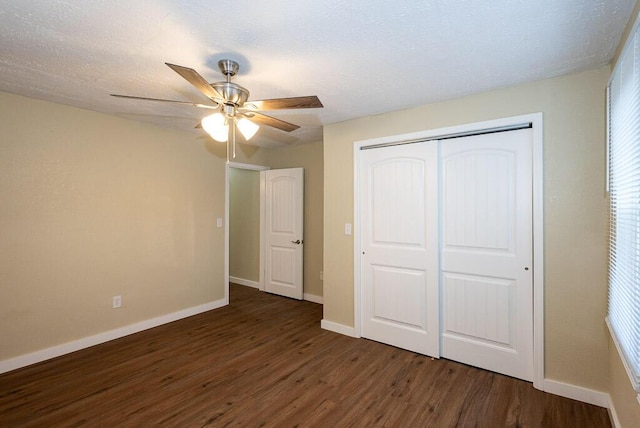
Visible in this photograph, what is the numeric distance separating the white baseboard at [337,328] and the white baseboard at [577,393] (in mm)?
1710

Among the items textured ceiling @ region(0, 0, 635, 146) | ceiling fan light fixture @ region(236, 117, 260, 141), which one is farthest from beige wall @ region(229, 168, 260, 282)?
ceiling fan light fixture @ region(236, 117, 260, 141)

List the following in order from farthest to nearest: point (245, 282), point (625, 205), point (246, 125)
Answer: point (245, 282) < point (246, 125) < point (625, 205)

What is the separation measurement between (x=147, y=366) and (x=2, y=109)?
2.52 m

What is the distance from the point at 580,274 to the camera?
221cm

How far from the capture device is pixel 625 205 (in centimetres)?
163

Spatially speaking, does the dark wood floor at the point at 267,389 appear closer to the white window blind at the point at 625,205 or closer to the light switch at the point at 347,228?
the white window blind at the point at 625,205

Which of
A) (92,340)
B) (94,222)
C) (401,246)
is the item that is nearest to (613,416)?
(401,246)

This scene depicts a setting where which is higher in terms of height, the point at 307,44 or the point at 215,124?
the point at 307,44

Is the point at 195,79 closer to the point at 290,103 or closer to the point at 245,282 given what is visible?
the point at 290,103

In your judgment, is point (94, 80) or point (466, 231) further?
point (466, 231)

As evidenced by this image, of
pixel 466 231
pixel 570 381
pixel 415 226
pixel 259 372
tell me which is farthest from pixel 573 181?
pixel 259 372

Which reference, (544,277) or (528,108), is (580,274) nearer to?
(544,277)

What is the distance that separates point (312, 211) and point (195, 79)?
3107mm

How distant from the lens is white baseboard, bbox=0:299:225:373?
2.66 metres
